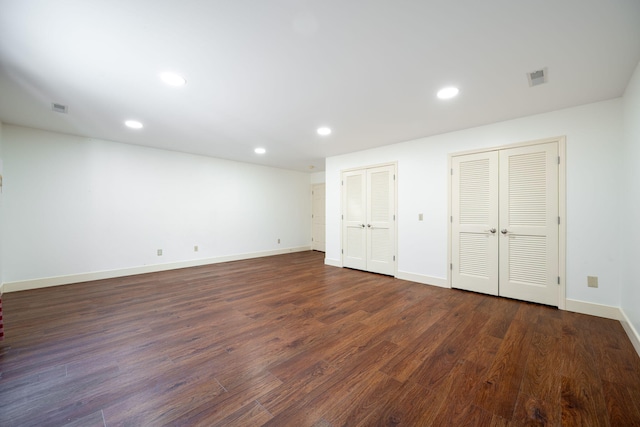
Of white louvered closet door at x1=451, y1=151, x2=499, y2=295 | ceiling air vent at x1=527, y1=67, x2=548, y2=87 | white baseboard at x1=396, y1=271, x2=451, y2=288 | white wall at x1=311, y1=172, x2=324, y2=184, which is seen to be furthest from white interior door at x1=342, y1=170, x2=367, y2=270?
ceiling air vent at x1=527, y1=67, x2=548, y2=87

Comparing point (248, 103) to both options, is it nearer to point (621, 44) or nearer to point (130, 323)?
point (130, 323)

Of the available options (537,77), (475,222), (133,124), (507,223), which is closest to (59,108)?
(133,124)

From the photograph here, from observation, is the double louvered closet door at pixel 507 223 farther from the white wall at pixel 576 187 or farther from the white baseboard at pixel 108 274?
the white baseboard at pixel 108 274

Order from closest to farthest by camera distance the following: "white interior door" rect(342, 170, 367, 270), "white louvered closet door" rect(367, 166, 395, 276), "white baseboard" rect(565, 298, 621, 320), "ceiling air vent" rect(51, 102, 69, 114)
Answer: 1. "white baseboard" rect(565, 298, 621, 320)
2. "ceiling air vent" rect(51, 102, 69, 114)
3. "white louvered closet door" rect(367, 166, 395, 276)
4. "white interior door" rect(342, 170, 367, 270)

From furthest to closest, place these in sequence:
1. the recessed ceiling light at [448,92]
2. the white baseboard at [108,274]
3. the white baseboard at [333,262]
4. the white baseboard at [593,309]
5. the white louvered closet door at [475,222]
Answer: the white baseboard at [333,262] < the white baseboard at [108,274] < the white louvered closet door at [475,222] < the white baseboard at [593,309] < the recessed ceiling light at [448,92]

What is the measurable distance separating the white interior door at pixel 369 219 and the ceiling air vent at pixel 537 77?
2.23m

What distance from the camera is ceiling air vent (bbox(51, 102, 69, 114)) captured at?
2.84m

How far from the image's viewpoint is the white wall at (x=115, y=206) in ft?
11.9

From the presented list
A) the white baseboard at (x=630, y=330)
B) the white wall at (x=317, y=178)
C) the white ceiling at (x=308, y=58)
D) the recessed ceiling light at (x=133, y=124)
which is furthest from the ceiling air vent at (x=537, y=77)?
the white wall at (x=317, y=178)

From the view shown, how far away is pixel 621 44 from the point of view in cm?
178

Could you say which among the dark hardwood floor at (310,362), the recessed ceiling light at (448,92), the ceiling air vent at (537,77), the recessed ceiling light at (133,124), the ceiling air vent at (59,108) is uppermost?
the recessed ceiling light at (133,124)

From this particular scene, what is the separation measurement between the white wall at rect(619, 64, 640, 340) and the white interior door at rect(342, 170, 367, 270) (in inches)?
126

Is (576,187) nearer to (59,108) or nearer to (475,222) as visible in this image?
(475,222)

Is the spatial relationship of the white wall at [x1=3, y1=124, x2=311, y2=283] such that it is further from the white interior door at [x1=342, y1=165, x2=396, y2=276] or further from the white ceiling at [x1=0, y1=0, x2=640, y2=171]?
the white interior door at [x1=342, y1=165, x2=396, y2=276]
